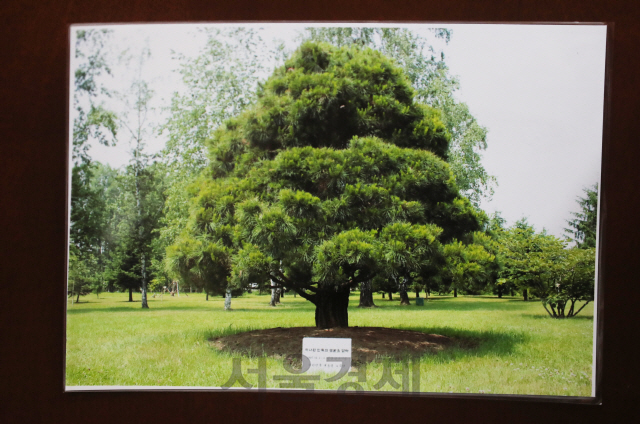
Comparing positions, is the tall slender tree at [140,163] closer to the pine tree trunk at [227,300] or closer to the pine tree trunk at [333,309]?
the pine tree trunk at [227,300]

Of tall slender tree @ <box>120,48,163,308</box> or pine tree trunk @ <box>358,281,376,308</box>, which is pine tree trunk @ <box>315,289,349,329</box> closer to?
pine tree trunk @ <box>358,281,376,308</box>

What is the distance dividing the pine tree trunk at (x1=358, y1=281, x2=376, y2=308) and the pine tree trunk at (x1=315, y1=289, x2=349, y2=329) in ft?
0.28

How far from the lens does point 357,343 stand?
239cm

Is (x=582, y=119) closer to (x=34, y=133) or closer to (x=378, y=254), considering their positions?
(x=378, y=254)

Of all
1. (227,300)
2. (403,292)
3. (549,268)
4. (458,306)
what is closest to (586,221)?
(549,268)

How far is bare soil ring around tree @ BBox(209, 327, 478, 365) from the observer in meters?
2.37

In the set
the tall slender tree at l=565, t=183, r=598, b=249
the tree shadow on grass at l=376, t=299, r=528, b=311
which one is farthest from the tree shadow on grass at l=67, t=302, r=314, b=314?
the tall slender tree at l=565, t=183, r=598, b=249

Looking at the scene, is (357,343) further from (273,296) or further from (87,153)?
(87,153)

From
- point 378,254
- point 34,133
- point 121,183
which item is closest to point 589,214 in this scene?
point 378,254

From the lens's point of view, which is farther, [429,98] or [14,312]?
[429,98]

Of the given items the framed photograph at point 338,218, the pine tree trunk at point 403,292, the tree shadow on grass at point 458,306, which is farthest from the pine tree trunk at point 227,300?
the pine tree trunk at point 403,292

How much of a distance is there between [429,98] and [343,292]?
1262 mm

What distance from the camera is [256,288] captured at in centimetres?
248

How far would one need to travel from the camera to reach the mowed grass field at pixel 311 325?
2324mm
